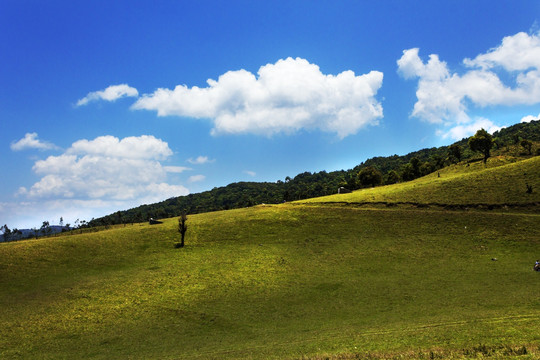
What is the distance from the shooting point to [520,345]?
21.0m

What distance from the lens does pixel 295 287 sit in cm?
4334

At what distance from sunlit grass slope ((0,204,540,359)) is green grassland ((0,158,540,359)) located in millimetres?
213

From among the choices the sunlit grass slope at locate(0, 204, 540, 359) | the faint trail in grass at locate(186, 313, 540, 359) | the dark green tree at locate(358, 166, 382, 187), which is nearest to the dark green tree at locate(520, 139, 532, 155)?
the dark green tree at locate(358, 166, 382, 187)

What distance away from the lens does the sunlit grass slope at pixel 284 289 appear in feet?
89.4

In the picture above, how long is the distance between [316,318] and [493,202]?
59.2 m

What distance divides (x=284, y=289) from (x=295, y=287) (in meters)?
1.62

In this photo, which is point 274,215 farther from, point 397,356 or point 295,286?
point 397,356

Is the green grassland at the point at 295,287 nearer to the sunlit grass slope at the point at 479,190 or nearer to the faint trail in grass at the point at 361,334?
the faint trail in grass at the point at 361,334

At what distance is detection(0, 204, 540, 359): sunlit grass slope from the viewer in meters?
27.2

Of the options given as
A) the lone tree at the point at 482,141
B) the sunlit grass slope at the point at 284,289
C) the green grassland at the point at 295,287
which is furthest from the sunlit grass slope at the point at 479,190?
the lone tree at the point at 482,141

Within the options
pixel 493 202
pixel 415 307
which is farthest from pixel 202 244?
pixel 493 202

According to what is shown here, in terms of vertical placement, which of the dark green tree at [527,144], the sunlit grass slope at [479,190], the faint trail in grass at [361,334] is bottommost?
the faint trail in grass at [361,334]

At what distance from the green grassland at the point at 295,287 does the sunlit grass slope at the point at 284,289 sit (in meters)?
0.21

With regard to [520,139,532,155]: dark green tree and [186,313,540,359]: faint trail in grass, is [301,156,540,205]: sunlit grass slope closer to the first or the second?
[186,313,540,359]: faint trail in grass
